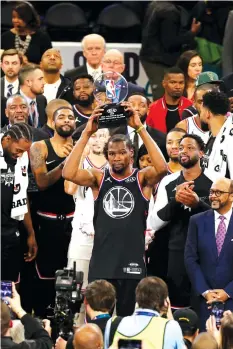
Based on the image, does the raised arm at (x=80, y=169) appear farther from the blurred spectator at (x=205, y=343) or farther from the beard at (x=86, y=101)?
the blurred spectator at (x=205, y=343)

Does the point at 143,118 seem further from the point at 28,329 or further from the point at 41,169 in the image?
the point at 28,329

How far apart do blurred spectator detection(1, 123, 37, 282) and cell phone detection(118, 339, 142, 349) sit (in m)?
3.33

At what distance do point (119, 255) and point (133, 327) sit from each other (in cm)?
246

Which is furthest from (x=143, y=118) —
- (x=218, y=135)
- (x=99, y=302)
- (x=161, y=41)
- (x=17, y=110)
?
(x=99, y=302)

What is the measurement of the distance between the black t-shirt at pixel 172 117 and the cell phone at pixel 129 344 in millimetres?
5446

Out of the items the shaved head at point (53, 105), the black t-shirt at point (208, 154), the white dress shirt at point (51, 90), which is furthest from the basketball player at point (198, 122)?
the white dress shirt at point (51, 90)

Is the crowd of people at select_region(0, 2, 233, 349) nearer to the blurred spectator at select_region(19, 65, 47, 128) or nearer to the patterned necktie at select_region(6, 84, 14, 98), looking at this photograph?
the blurred spectator at select_region(19, 65, 47, 128)

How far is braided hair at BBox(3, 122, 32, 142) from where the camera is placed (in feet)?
42.4

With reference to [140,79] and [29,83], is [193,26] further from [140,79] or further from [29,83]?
[29,83]

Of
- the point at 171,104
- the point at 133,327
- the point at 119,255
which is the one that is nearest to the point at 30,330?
the point at 133,327

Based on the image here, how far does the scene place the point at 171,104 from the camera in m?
15.0

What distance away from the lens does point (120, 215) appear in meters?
12.1

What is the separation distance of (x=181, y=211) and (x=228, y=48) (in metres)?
4.09

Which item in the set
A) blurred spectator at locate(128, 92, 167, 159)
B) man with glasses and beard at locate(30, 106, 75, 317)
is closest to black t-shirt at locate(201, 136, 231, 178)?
blurred spectator at locate(128, 92, 167, 159)
